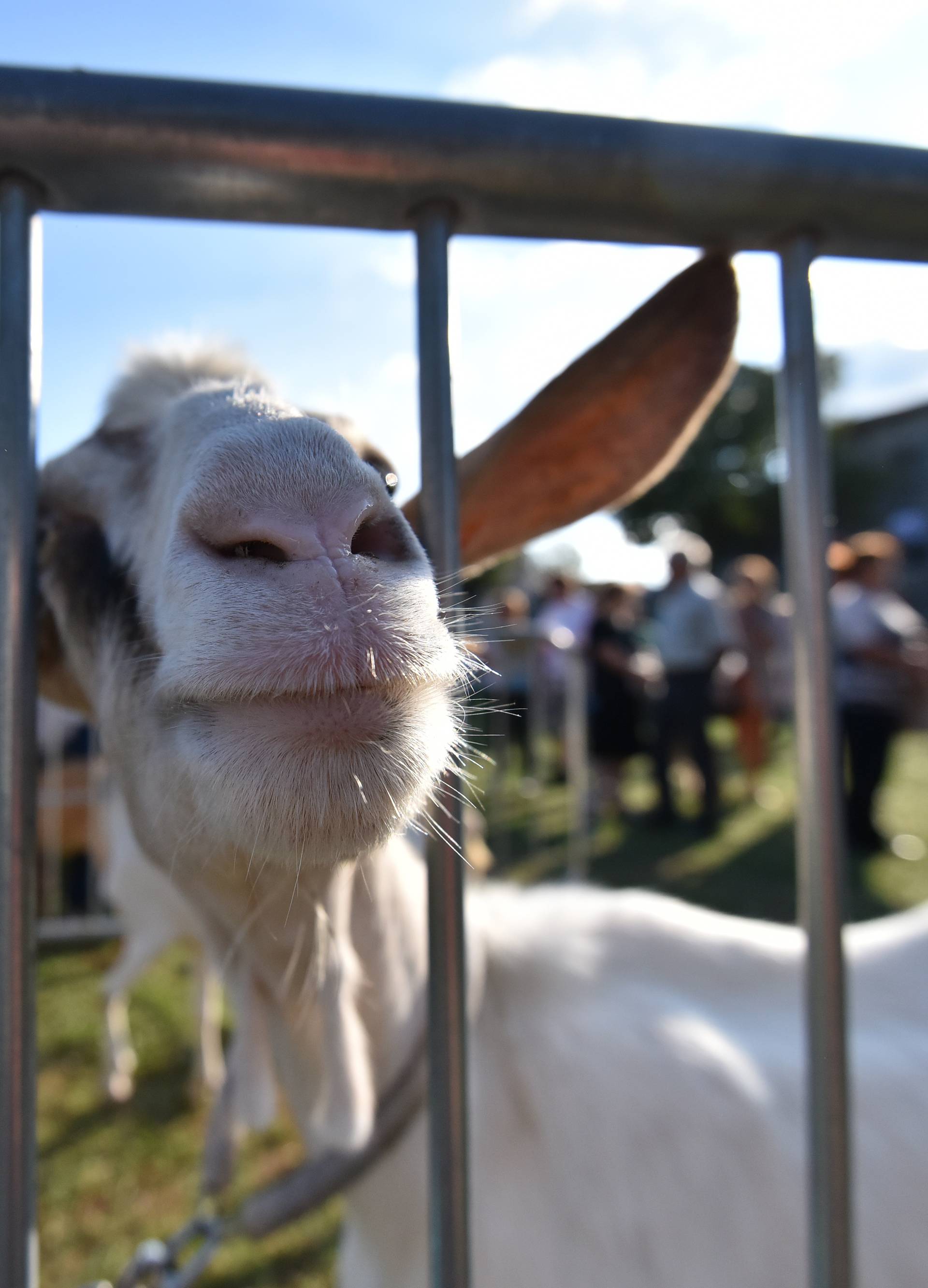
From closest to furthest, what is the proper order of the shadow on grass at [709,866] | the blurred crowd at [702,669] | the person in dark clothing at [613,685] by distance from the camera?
the shadow on grass at [709,866] → the blurred crowd at [702,669] → the person in dark clothing at [613,685]

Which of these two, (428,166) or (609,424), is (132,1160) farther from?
(428,166)

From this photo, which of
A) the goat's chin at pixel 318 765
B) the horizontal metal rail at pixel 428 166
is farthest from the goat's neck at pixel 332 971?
the horizontal metal rail at pixel 428 166

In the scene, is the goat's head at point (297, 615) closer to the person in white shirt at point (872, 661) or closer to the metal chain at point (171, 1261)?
the metal chain at point (171, 1261)

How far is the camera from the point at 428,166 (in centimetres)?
75

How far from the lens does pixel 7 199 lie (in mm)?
731

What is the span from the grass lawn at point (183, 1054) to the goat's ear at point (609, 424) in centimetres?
273

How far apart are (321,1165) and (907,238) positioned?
145 cm

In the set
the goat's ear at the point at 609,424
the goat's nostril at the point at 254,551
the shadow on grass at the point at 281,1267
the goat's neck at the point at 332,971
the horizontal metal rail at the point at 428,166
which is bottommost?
the shadow on grass at the point at 281,1267

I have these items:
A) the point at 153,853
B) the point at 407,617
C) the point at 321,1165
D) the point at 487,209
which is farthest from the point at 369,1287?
the point at 487,209

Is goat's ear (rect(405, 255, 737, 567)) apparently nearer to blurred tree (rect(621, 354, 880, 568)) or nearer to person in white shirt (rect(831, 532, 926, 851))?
person in white shirt (rect(831, 532, 926, 851))

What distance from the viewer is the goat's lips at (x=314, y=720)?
0.79m

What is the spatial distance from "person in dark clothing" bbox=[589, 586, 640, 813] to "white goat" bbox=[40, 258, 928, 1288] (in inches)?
223

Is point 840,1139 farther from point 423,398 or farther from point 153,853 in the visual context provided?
point 153,853

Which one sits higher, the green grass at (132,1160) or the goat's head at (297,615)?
the goat's head at (297,615)
